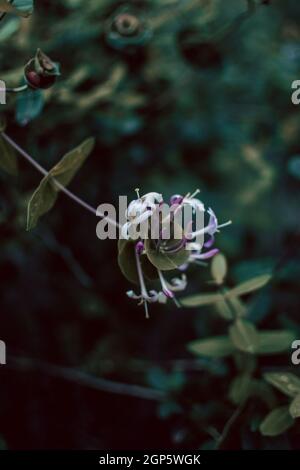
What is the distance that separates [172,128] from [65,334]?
460 millimetres

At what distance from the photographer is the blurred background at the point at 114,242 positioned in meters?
0.99

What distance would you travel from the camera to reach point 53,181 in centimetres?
73

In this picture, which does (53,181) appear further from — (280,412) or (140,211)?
(280,412)

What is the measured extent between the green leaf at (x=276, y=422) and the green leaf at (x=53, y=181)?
0.37 meters

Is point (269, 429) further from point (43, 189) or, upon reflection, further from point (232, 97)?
point (232, 97)

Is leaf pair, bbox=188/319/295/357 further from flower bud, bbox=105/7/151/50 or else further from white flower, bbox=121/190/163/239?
flower bud, bbox=105/7/151/50

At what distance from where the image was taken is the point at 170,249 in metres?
0.67

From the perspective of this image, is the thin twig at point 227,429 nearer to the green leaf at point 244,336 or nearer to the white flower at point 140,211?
the green leaf at point 244,336

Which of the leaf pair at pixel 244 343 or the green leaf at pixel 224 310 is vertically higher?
the green leaf at pixel 224 310

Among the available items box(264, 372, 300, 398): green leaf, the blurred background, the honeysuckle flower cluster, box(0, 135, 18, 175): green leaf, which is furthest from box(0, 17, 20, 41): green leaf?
box(264, 372, 300, 398): green leaf

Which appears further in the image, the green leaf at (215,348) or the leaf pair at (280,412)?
the green leaf at (215,348)

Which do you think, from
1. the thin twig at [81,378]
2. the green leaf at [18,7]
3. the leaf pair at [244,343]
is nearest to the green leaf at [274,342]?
the leaf pair at [244,343]

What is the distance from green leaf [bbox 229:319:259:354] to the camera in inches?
32.0

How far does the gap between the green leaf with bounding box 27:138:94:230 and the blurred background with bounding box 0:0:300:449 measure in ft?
0.58
